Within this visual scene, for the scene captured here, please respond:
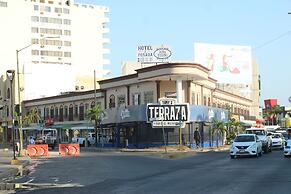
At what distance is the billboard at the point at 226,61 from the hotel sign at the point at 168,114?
114 ft

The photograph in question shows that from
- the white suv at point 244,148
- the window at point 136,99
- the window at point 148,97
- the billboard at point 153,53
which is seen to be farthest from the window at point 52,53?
the white suv at point 244,148

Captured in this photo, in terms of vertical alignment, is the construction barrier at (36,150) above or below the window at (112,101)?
below

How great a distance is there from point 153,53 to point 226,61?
2540 centimetres

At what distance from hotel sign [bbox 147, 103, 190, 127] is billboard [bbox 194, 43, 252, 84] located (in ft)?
114

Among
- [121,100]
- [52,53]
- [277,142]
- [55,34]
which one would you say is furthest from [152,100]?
[55,34]

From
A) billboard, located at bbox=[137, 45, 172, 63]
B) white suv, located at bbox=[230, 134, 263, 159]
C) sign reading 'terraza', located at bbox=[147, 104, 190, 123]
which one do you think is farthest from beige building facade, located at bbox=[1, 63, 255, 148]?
white suv, located at bbox=[230, 134, 263, 159]

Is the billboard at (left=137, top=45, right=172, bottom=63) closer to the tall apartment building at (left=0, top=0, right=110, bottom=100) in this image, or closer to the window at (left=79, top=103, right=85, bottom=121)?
the window at (left=79, top=103, right=85, bottom=121)

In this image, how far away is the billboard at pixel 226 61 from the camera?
87438mm

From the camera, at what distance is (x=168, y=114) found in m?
51.8

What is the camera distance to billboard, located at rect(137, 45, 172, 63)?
2655 inches

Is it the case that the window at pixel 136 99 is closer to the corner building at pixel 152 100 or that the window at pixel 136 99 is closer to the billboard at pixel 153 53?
the corner building at pixel 152 100

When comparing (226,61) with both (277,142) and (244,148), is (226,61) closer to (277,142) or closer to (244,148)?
(277,142)

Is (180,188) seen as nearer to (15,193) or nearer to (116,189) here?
(116,189)

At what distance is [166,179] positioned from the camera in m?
20.4
